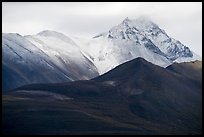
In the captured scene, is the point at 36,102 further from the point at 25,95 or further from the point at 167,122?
the point at 167,122

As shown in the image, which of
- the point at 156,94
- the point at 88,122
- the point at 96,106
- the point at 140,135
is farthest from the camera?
the point at 156,94

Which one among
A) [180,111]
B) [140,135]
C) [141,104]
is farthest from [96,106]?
[140,135]

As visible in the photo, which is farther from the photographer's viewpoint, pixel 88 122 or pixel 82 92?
pixel 82 92

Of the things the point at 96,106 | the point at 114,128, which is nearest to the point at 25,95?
the point at 96,106

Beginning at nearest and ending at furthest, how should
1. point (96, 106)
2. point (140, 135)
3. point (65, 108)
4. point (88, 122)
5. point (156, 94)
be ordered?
point (140, 135)
point (88, 122)
point (65, 108)
point (96, 106)
point (156, 94)

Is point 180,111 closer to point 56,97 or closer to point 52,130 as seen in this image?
point 56,97

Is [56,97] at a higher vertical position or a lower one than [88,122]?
higher
